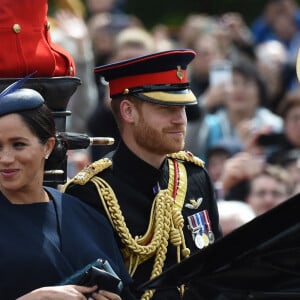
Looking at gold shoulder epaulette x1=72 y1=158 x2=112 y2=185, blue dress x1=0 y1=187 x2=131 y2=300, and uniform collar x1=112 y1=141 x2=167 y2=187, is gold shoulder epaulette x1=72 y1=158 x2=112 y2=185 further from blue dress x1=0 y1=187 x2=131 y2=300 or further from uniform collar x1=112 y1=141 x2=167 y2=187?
blue dress x1=0 y1=187 x2=131 y2=300

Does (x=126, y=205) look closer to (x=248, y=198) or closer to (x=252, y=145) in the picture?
(x=248, y=198)

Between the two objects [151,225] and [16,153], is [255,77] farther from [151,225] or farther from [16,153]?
[16,153]

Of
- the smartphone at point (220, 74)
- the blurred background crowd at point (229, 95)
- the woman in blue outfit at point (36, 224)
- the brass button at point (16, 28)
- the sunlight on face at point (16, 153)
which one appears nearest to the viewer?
the woman in blue outfit at point (36, 224)

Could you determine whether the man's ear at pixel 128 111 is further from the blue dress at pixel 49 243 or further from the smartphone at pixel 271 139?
the smartphone at pixel 271 139

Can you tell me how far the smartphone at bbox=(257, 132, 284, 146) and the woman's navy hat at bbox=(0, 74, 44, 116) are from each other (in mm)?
5458

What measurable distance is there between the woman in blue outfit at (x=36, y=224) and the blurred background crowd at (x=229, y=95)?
105 inches

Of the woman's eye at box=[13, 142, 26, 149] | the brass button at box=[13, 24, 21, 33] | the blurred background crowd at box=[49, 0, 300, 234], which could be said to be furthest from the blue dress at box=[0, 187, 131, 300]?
the blurred background crowd at box=[49, 0, 300, 234]

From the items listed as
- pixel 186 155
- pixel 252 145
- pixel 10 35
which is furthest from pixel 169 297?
pixel 252 145

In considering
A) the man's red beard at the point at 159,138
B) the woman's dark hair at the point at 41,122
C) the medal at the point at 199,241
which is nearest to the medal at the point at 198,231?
the medal at the point at 199,241

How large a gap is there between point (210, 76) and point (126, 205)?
269 inches

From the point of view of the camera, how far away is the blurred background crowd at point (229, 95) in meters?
10.5

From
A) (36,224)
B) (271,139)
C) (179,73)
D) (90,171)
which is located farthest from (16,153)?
(271,139)

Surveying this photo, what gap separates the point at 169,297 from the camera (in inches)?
257

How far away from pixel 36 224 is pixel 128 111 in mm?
990
